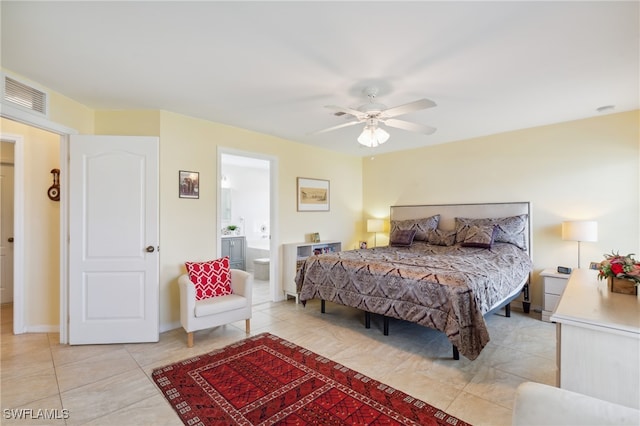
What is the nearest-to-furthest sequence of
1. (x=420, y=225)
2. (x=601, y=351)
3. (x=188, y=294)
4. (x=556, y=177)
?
1. (x=601, y=351)
2. (x=188, y=294)
3. (x=556, y=177)
4. (x=420, y=225)

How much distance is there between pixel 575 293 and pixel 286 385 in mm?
2042

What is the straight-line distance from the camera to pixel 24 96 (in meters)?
2.65

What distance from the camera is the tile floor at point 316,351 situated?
6.88 feet

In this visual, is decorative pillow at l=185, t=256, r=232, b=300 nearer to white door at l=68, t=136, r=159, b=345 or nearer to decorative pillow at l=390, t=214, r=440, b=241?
white door at l=68, t=136, r=159, b=345

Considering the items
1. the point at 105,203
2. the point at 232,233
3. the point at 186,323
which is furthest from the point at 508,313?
the point at 232,233

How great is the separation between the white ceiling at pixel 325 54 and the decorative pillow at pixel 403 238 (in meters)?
2.00

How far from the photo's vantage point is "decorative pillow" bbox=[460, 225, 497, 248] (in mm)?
4043

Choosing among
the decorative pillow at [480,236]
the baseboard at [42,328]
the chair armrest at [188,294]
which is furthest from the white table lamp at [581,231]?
the baseboard at [42,328]

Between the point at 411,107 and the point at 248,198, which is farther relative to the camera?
the point at 248,198

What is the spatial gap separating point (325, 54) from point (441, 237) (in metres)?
3.35

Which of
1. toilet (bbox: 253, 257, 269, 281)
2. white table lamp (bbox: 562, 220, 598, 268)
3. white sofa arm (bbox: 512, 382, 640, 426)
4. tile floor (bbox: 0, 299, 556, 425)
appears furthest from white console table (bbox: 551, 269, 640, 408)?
toilet (bbox: 253, 257, 269, 281)

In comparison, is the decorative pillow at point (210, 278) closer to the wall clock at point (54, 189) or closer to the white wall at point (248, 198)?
the wall clock at point (54, 189)

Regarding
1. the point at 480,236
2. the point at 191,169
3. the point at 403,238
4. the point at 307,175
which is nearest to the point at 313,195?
the point at 307,175

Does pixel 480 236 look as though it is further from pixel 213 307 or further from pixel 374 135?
pixel 213 307
